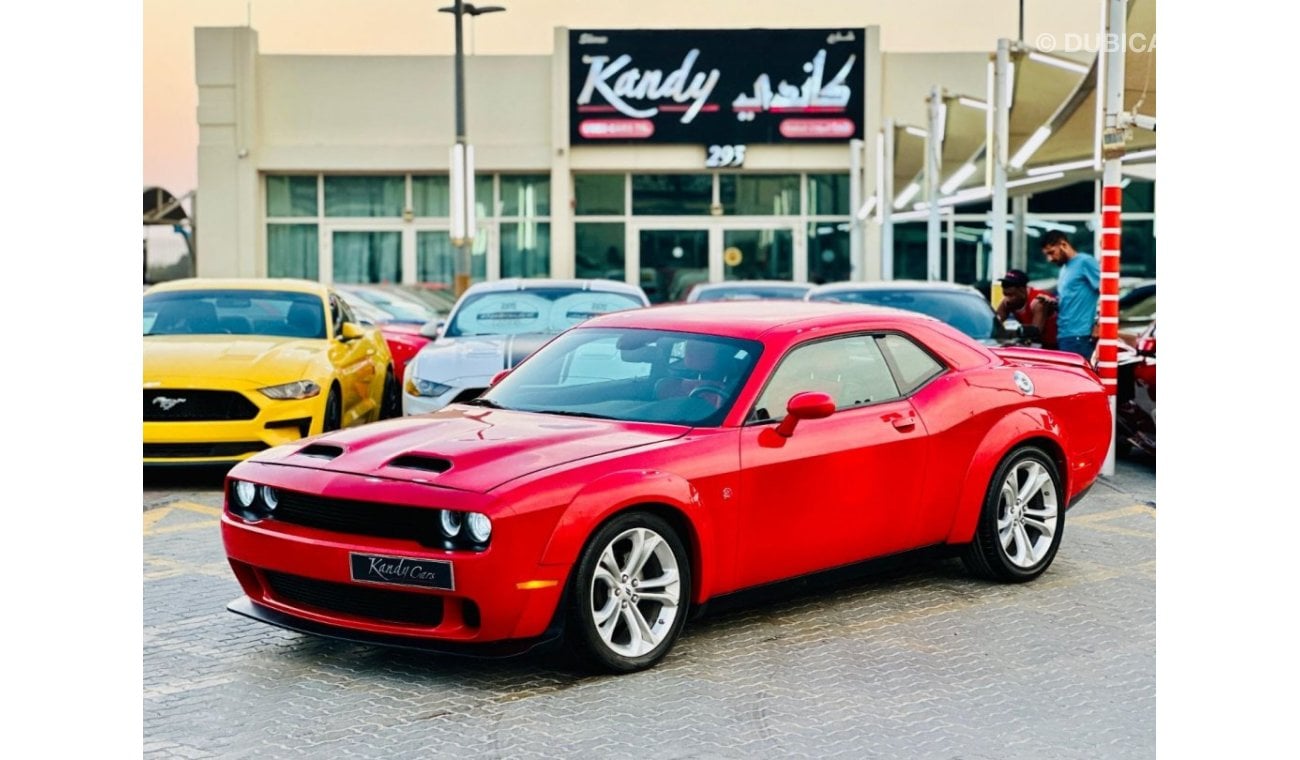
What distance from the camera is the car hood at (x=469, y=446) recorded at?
607cm

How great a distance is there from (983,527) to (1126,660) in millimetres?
1336

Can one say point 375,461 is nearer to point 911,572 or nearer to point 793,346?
point 793,346

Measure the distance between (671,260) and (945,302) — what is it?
21962 mm

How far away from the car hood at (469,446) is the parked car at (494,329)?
15.7ft

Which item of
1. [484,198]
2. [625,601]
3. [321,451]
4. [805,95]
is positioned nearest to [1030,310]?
[625,601]

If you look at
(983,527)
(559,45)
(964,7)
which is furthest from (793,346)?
(559,45)

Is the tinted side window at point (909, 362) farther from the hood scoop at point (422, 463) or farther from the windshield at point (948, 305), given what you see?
the windshield at point (948, 305)

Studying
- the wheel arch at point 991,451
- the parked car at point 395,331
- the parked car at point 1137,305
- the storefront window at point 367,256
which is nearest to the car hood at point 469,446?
the wheel arch at point 991,451

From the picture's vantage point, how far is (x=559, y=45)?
34094 millimetres

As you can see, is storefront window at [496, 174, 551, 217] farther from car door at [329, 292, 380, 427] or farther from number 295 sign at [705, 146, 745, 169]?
car door at [329, 292, 380, 427]

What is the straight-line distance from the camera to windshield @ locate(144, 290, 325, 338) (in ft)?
41.4
